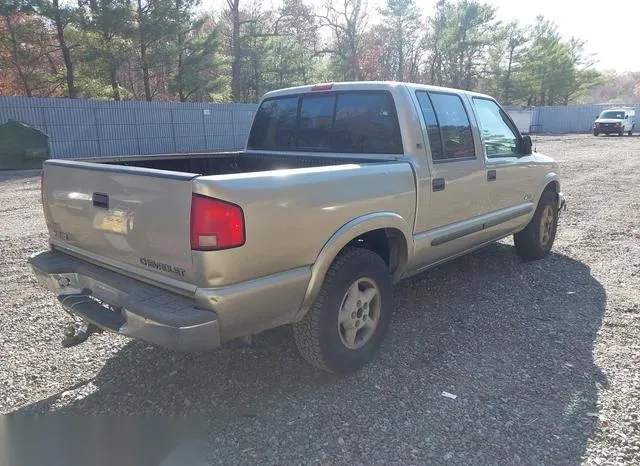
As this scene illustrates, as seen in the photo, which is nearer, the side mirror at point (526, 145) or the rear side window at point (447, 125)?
the rear side window at point (447, 125)

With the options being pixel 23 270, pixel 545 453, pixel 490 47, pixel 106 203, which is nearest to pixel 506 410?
pixel 545 453

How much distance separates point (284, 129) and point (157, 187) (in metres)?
2.13

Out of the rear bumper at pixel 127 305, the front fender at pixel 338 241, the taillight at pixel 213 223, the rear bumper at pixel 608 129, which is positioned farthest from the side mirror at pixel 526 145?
the rear bumper at pixel 608 129

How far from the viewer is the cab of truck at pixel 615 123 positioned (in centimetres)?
3488

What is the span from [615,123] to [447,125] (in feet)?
122

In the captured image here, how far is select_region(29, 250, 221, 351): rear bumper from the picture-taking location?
2398 mm

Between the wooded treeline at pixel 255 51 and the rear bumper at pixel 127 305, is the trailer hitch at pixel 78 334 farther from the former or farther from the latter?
the wooded treeline at pixel 255 51

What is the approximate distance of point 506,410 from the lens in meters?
2.87

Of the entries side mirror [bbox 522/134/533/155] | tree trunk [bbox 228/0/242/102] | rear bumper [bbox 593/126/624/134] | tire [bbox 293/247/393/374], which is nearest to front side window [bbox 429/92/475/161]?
side mirror [bbox 522/134/533/155]

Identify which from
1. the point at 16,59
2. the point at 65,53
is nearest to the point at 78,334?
the point at 65,53

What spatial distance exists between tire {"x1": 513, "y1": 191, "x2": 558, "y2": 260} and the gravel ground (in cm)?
71

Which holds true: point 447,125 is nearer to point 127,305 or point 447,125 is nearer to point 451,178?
point 451,178

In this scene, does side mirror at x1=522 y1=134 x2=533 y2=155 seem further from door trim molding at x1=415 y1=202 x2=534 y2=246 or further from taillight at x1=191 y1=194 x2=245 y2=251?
taillight at x1=191 y1=194 x2=245 y2=251

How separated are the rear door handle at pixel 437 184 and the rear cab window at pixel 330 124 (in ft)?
1.25
